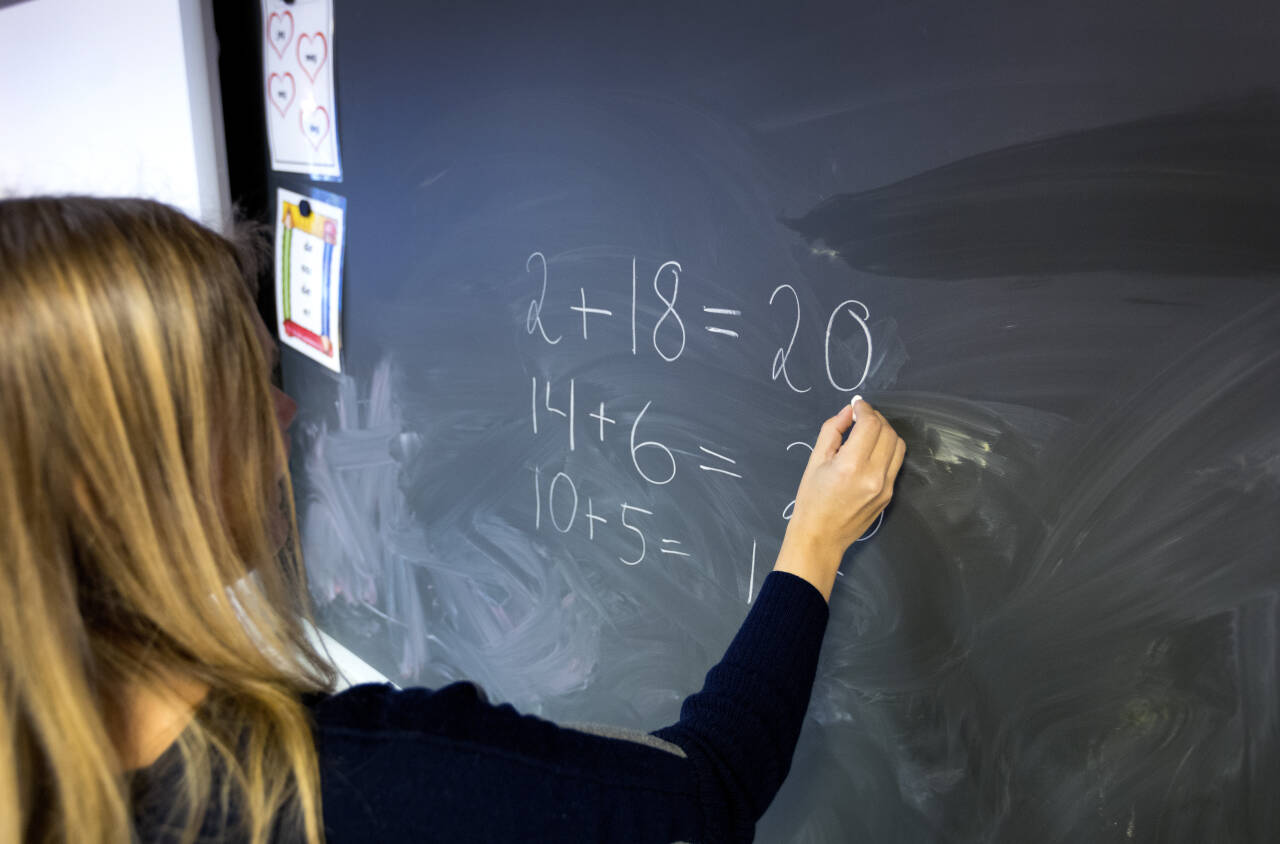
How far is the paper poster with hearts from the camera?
1364mm

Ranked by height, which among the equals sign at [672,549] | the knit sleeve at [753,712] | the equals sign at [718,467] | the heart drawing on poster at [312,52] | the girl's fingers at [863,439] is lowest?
the equals sign at [672,549]

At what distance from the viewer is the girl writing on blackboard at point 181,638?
508mm

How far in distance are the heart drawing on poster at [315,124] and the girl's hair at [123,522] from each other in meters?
0.90

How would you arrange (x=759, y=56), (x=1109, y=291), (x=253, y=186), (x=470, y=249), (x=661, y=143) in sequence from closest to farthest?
(x=1109, y=291)
(x=759, y=56)
(x=661, y=143)
(x=470, y=249)
(x=253, y=186)

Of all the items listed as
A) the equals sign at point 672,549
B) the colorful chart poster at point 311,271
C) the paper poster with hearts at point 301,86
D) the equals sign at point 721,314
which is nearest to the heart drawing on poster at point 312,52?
the paper poster with hearts at point 301,86

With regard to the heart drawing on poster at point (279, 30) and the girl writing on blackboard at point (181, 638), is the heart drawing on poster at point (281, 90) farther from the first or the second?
the girl writing on blackboard at point (181, 638)

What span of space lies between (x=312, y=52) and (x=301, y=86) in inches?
2.8

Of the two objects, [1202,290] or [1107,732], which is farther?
[1107,732]

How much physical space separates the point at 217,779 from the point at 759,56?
779mm

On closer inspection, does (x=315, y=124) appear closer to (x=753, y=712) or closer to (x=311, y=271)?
(x=311, y=271)

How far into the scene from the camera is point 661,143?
94cm

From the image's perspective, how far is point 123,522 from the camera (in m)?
0.55

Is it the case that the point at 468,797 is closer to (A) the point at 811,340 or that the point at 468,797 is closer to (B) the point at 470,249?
(A) the point at 811,340

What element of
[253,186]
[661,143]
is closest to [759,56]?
[661,143]
